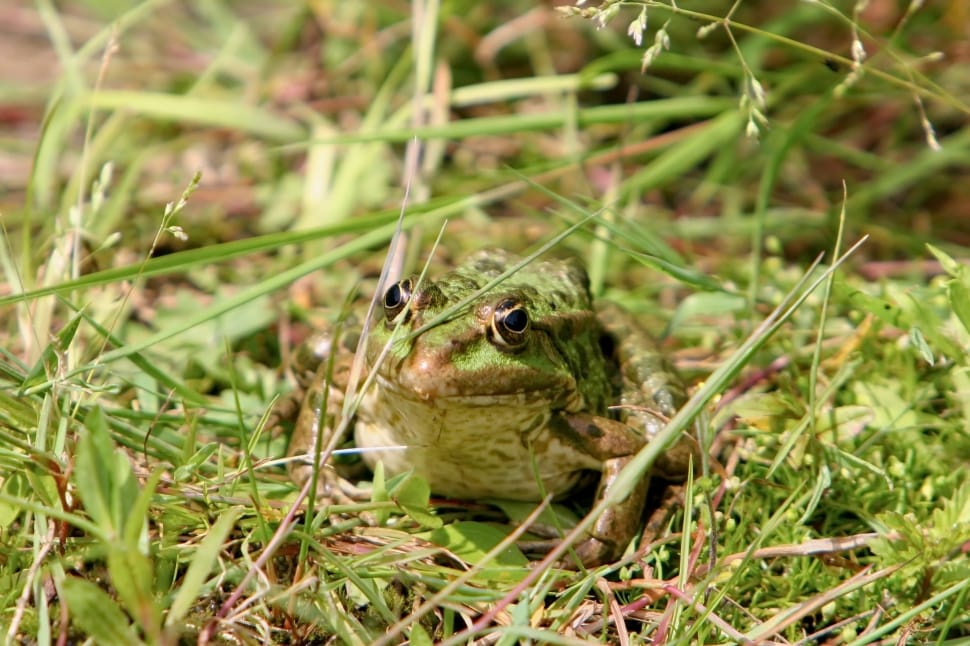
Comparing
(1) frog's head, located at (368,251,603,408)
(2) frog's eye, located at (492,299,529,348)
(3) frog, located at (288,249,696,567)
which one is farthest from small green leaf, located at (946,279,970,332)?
(2) frog's eye, located at (492,299,529,348)

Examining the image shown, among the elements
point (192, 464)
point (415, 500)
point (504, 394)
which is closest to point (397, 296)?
point (504, 394)

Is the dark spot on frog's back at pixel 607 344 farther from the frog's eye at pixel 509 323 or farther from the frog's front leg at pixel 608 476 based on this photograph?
the frog's eye at pixel 509 323

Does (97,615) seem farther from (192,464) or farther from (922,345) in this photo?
(922,345)

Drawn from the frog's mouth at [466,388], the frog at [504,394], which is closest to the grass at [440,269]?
the frog at [504,394]

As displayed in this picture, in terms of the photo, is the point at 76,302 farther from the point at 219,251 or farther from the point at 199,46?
the point at 199,46

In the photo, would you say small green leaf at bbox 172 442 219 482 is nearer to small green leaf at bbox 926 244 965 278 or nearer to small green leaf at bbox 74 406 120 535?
small green leaf at bbox 74 406 120 535

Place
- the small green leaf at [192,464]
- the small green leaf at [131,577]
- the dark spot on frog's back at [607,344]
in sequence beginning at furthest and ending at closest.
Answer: the dark spot on frog's back at [607,344] < the small green leaf at [192,464] < the small green leaf at [131,577]
